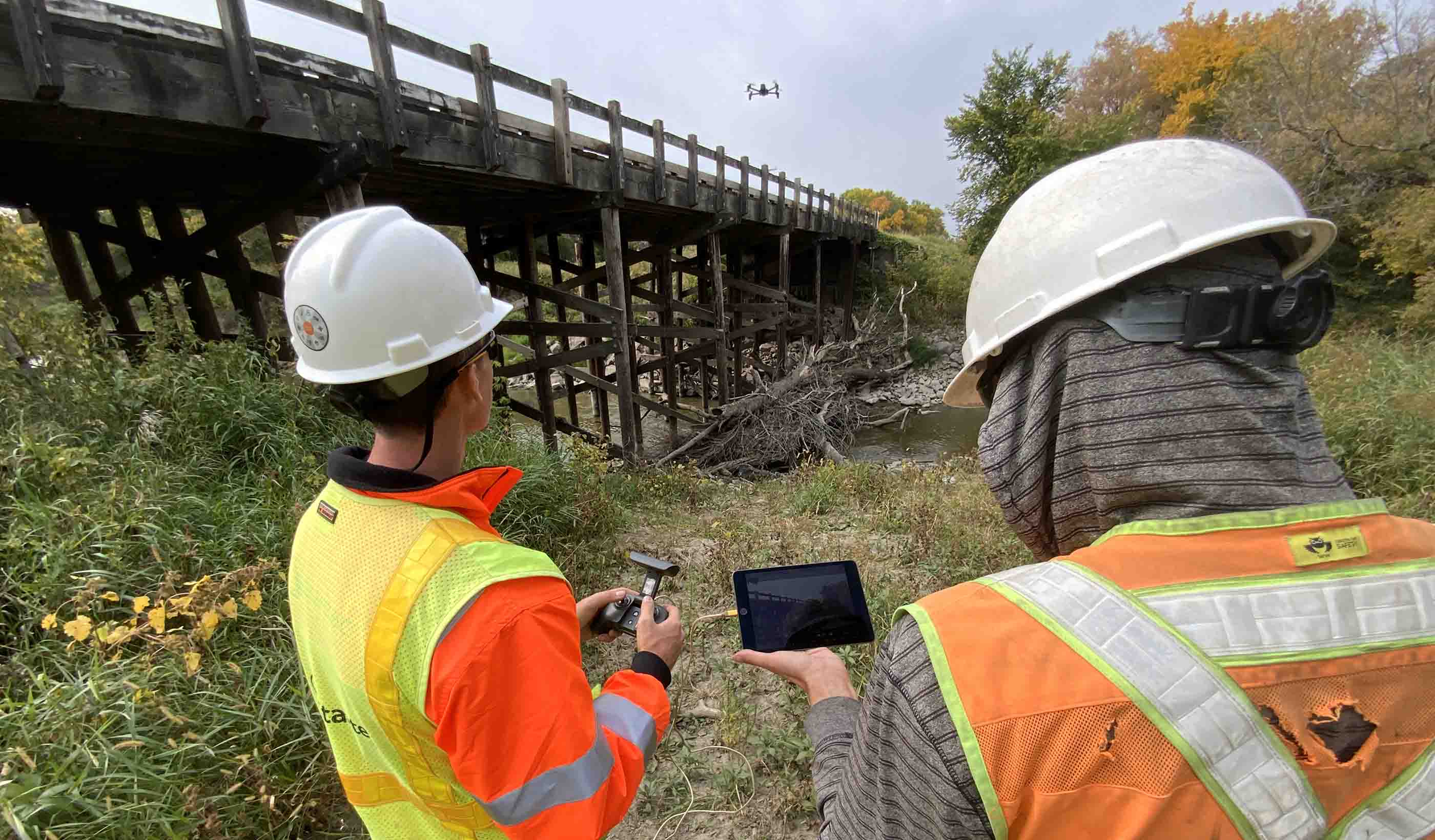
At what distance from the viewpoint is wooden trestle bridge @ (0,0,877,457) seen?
8.68 ft

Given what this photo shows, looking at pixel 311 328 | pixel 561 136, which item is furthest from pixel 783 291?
pixel 311 328

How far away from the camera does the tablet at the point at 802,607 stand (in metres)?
1.51

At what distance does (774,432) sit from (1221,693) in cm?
838

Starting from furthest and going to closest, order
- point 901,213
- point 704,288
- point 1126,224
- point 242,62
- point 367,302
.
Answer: point 901,213, point 704,288, point 242,62, point 367,302, point 1126,224

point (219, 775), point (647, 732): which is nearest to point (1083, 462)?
point (647, 732)

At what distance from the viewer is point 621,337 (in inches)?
A: 267

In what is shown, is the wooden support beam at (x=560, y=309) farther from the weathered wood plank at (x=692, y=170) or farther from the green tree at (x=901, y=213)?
the green tree at (x=901, y=213)

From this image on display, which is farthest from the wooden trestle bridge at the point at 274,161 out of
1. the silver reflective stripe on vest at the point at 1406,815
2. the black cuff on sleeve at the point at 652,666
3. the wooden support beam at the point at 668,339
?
the silver reflective stripe on vest at the point at 1406,815

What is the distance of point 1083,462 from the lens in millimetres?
780

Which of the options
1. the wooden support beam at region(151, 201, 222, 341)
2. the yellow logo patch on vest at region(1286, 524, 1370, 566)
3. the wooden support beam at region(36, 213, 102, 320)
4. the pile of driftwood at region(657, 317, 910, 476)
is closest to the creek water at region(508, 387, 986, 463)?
the pile of driftwood at region(657, 317, 910, 476)

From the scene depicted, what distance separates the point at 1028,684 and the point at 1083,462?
12.9 inches

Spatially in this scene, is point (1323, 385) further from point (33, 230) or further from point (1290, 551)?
point (33, 230)

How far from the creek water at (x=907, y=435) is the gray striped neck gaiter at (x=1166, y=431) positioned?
8493 millimetres

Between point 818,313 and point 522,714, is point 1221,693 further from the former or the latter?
point 818,313
